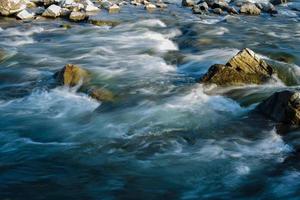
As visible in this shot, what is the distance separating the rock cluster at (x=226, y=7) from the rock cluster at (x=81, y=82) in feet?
45.3

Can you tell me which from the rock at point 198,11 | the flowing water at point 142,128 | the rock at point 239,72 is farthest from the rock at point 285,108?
the rock at point 198,11

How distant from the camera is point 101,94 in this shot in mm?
11602

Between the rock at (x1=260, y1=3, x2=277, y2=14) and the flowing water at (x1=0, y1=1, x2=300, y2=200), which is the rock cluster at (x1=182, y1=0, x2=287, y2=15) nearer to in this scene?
the rock at (x1=260, y1=3, x2=277, y2=14)

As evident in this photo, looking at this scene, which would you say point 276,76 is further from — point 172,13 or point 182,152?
point 172,13

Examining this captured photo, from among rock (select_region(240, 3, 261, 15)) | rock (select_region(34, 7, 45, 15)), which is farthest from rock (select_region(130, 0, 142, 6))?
rock (select_region(240, 3, 261, 15))

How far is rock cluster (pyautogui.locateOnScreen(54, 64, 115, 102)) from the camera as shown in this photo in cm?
1155

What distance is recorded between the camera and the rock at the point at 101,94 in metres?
11.4

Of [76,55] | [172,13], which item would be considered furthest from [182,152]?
[172,13]

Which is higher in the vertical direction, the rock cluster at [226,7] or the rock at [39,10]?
the rock cluster at [226,7]

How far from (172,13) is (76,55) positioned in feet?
33.1

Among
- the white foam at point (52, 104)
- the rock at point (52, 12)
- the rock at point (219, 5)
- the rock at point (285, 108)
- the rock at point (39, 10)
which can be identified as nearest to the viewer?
the rock at point (285, 108)

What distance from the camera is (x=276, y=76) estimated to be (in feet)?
41.4

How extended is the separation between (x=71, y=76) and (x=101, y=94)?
3.98 feet

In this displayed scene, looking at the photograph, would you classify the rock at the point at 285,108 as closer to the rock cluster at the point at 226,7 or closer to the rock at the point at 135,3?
the rock cluster at the point at 226,7
